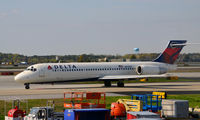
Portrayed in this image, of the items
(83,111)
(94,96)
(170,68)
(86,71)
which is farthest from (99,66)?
(83,111)

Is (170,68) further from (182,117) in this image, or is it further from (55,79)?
(182,117)

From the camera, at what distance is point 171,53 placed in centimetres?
5778

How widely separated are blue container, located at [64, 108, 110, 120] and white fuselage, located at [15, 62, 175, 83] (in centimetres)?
2639

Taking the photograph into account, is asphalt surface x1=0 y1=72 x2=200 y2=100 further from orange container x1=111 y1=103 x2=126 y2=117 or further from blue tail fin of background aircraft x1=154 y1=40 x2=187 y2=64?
orange container x1=111 y1=103 x2=126 y2=117

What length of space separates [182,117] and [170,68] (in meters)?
33.0

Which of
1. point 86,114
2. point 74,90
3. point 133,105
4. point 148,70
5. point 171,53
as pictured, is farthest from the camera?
point 171,53

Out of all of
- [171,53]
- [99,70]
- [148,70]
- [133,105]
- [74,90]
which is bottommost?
[74,90]

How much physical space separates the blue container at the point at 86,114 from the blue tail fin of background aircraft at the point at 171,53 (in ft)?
124

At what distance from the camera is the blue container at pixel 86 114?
65.6 feet

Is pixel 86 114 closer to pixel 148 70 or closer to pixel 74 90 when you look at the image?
pixel 74 90

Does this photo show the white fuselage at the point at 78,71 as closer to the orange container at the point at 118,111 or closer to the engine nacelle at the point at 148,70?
the engine nacelle at the point at 148,70

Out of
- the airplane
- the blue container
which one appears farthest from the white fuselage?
the blue container

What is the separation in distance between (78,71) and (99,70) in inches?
125

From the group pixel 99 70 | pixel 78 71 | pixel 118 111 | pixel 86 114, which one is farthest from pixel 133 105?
pixel 99 70
